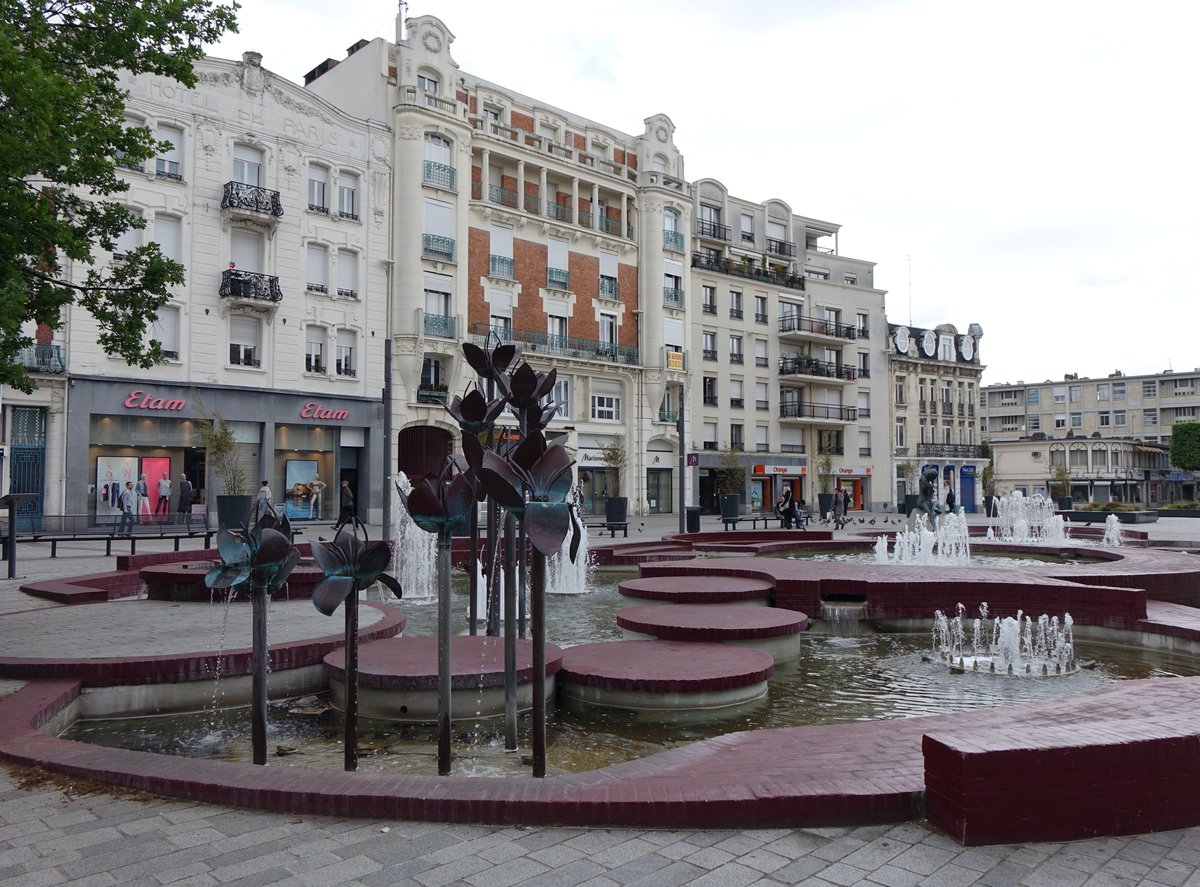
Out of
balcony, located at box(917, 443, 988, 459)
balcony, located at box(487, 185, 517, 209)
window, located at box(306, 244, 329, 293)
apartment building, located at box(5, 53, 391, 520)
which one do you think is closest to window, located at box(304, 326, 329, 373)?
apartment building, located at box(5, 53, 391, 520)

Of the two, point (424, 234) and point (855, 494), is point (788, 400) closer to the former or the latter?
point (855, 494)

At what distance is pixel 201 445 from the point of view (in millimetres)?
28875

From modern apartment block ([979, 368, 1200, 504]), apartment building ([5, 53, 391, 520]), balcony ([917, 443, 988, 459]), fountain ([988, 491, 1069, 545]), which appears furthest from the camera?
modern apartment block ([979, 368, 1200, 504])

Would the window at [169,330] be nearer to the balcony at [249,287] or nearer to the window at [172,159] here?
the balcony at [249,287]

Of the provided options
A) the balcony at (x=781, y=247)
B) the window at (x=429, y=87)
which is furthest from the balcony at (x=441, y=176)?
the balcony at (x=781, y=247)

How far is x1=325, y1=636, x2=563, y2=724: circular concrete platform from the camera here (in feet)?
20.7

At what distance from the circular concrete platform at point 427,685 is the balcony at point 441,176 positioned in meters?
30.4

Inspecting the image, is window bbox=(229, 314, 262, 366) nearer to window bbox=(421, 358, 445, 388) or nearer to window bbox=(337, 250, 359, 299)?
window bbox=(337, 250, 359, 299)

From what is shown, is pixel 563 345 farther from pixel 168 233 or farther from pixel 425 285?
pixel 168 233

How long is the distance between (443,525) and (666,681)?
2350 millimetres

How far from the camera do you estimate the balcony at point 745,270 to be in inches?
1844

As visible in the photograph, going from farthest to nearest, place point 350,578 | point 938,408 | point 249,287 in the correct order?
point 938,408
point 249,287
point 350,578

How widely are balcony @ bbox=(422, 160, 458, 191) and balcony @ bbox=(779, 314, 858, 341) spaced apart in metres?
23.0

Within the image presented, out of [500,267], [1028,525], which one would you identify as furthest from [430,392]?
[1028,525]
